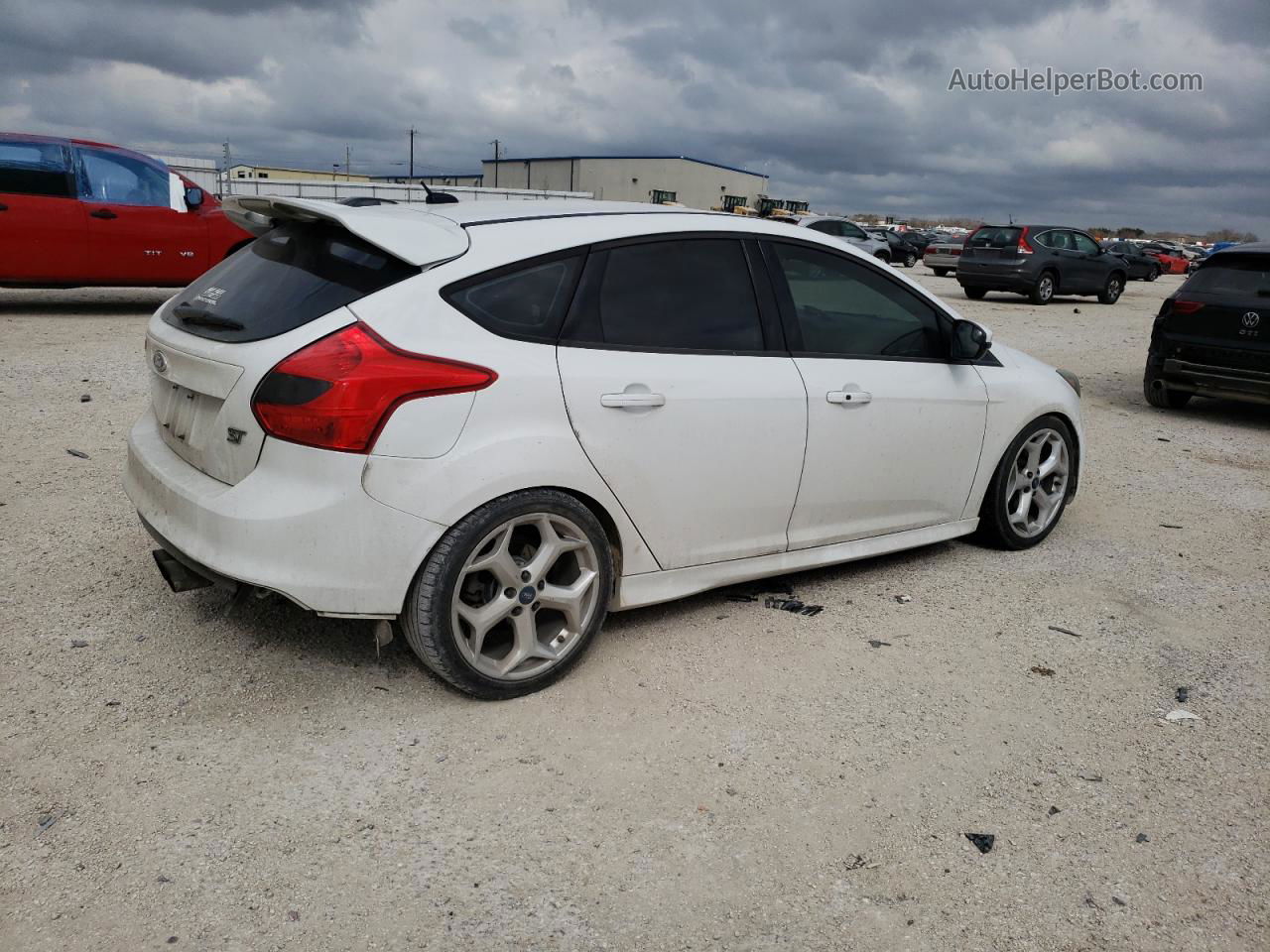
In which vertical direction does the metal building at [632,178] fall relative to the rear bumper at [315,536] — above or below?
above

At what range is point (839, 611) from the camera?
424cm

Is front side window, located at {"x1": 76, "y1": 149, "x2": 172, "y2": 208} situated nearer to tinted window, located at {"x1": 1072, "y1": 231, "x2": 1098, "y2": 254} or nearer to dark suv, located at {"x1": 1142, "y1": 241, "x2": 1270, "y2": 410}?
dark suv, located at {"x1": 1142, "y1": 241, "x2": 1270, "y2": 410}

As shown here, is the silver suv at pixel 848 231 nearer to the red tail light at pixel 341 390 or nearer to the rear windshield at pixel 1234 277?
the rear windshield at pixel 1234 277

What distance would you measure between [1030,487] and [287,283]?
3.67 m

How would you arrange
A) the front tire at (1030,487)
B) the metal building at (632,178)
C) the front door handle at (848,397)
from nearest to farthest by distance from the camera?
the front door handle at (848,397) < the front tire at (1030,487) < the metal building at (632,178)

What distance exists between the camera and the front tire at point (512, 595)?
3086 mm

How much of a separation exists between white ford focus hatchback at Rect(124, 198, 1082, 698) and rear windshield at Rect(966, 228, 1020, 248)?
59.4ft

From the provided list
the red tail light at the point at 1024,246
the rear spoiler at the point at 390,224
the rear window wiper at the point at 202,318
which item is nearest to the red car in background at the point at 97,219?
the rear window wiper at the point at 202,318

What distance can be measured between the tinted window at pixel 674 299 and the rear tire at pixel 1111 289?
21753mm

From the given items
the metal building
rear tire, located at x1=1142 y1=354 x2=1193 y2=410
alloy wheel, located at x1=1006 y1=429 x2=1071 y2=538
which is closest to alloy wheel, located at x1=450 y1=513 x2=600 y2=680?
alloy wheel, located at x1=1006 y1=429 x2=1071 y2=538

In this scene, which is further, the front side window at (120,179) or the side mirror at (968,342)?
the front side window at (120,179)

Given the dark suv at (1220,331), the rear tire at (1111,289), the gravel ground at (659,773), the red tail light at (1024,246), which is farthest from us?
the rear tire at (1111,289)

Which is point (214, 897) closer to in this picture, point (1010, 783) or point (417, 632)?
point (417, 632)

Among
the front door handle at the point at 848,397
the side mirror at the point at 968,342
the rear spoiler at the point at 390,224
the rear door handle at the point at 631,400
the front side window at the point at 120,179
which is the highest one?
the front side window at the point at 120,179
